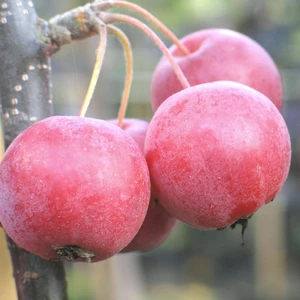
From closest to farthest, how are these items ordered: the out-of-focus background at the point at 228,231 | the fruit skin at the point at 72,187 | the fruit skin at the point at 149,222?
the fruit skin at the point at 72,187 < the fruit skin at the point at 149,222 < the out-of-focus background at the point at 228,231

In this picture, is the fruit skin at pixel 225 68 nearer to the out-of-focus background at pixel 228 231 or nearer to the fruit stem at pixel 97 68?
the fruit stem at pixel 97 68

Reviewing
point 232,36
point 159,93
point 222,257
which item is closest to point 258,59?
point 232,36

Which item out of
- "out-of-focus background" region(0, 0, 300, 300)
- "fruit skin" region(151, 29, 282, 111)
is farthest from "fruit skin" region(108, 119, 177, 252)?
"out-of-focus background" region(0, 0, 300, 300)

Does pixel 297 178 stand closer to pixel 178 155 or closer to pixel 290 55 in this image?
pixel 290 55

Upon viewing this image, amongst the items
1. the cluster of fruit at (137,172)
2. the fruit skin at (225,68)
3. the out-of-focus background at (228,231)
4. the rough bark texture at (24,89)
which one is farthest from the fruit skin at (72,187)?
the out-of-focus background at (228,231)

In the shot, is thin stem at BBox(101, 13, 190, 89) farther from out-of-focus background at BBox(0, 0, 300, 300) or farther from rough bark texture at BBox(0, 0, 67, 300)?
out-of-focus background at BBox(0, 0, 300, 300)
